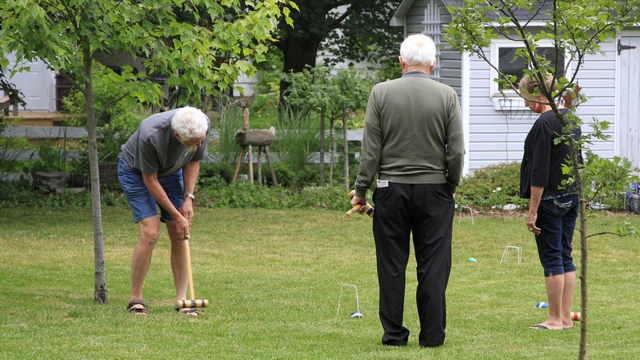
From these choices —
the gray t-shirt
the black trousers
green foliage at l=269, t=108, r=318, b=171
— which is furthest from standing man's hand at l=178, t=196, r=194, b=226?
green foliage at l=269, t=108, r=318, b=171

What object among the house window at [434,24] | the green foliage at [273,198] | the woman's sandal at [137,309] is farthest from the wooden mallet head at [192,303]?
the house window at [434,24]

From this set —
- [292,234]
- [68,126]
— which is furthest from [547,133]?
[68,126]

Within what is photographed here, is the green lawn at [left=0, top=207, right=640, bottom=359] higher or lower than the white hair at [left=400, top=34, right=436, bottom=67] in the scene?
lower

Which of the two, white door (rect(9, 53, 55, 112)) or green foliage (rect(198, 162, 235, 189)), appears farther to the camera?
white door (rect(9, 53, 55, 112))

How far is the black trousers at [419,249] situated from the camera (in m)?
5.25

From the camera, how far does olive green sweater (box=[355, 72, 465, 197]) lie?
5.21m

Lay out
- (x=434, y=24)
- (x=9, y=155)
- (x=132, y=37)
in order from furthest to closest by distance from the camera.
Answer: (x=434, y=24)
(x=9, y=155)
(x=132, y=37)

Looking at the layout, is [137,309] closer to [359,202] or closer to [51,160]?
[359,202]

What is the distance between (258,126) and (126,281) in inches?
416

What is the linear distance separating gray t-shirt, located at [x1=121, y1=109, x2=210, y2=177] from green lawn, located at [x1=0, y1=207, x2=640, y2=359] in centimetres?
103

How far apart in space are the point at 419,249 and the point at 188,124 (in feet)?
5.41

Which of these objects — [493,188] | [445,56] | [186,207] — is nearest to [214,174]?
[445,56]

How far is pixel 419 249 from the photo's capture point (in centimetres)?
537

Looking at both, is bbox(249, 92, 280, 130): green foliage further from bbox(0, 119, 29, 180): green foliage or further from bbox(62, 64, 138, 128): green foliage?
bbox(0, 119, 29, 180): green foliage
